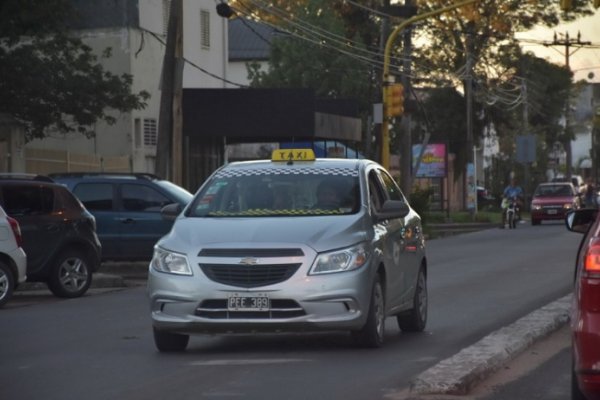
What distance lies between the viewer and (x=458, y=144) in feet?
259

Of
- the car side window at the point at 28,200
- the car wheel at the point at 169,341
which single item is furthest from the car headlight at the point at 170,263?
the car side window at the point at 28,200

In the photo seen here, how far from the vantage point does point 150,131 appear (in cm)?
4769

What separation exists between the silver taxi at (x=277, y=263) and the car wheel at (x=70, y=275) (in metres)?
7.95

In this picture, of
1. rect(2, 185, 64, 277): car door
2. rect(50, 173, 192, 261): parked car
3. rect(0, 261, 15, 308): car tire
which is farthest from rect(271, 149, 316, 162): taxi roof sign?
rect(50, 173, 192, 261): parked car

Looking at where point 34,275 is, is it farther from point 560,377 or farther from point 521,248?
point 521,248

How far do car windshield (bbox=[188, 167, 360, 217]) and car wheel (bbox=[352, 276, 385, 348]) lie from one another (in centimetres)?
83

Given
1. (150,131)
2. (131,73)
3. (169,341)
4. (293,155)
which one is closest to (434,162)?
(150,131)

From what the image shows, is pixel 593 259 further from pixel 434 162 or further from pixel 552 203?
→ pixel 434 162

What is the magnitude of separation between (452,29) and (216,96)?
2083cm

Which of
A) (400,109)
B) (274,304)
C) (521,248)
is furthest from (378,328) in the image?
(400,109)

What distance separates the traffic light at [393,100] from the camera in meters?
38.8

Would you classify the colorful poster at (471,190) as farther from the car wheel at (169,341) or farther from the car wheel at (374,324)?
the car wheel at (169,341)

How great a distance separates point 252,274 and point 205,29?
39.5m

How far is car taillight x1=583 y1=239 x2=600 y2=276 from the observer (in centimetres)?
800
